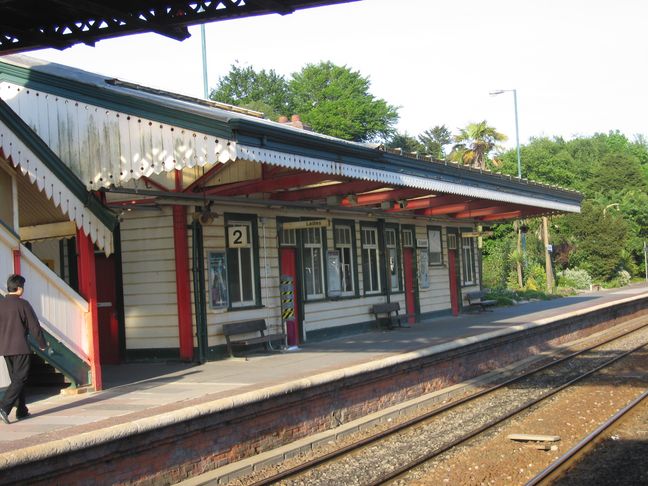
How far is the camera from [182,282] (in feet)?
44.6

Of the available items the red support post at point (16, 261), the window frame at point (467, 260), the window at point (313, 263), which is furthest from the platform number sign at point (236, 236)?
the window frame at point (467, 260)

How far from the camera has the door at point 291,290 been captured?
51.1 ft

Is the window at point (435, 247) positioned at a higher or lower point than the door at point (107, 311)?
higher

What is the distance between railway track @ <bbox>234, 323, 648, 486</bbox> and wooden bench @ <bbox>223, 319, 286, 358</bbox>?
4.00 meters

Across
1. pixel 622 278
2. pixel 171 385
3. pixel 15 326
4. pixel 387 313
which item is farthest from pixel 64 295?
pixel 622 278

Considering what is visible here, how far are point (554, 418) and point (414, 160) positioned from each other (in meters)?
6.89

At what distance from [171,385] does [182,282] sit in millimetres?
3113

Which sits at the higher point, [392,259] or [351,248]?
[351,248]

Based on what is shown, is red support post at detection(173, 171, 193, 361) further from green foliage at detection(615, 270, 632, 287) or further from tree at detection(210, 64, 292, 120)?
tree at detection(210, 64, 292, 120)

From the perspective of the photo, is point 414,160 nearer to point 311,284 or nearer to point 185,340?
point 311,284

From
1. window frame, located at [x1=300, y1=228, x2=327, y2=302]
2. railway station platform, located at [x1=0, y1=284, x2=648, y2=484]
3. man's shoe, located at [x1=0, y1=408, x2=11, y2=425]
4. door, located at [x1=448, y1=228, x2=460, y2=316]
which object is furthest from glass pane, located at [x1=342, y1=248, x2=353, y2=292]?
man's shoe, located at [x1=0, y1=408, x2=11, y2=425]

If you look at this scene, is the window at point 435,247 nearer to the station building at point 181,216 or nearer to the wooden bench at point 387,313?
the station building at point 181,216

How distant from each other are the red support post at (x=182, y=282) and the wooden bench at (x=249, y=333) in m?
0.68

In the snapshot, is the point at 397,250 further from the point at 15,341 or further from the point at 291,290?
the point at 15,341
